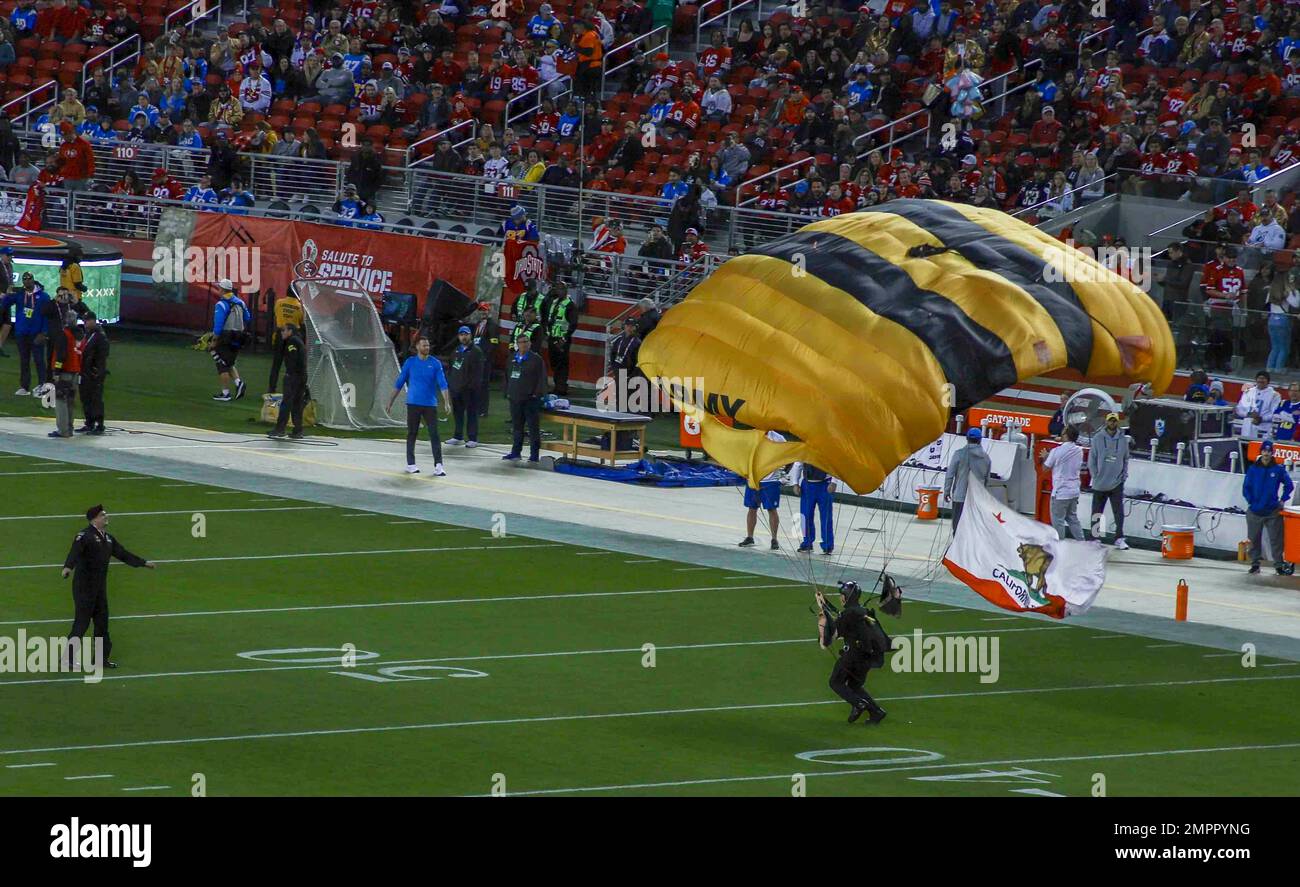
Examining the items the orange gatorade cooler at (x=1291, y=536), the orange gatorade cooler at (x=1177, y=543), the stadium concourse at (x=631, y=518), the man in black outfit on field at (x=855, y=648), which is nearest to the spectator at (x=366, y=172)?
the stadium concourse at (x=631, y=518)

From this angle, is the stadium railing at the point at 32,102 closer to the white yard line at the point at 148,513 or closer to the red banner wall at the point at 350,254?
the red banner wall at the point at 350,254

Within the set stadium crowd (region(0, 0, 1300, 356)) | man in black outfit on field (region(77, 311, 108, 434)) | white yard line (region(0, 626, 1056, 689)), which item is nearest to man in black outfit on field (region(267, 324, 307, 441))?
man in black outfit on field (region(77, 311, 108, 434))

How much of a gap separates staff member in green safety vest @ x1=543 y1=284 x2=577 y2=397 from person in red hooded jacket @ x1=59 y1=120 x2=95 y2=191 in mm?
13689

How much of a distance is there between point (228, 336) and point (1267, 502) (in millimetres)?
17031

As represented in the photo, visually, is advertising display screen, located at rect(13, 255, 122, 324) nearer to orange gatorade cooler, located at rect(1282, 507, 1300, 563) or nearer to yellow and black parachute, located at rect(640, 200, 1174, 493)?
orange gatorade cooler, located at rect(1282, 507, 1300, 563)

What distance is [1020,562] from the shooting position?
20984 mm

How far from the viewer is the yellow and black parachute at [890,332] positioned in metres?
16.5

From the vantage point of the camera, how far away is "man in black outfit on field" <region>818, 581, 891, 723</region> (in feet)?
56.9

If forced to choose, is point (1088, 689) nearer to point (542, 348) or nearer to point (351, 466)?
point (351, 466)

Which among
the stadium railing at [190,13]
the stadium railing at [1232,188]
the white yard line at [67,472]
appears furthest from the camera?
the stadium railing at [190,13]

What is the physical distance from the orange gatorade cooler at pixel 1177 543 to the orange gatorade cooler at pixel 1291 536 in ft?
4.28

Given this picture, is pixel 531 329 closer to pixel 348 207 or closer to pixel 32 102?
pixel 348 207

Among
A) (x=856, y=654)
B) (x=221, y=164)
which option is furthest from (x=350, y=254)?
(x=856, y=654)

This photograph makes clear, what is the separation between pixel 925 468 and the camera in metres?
29.8
